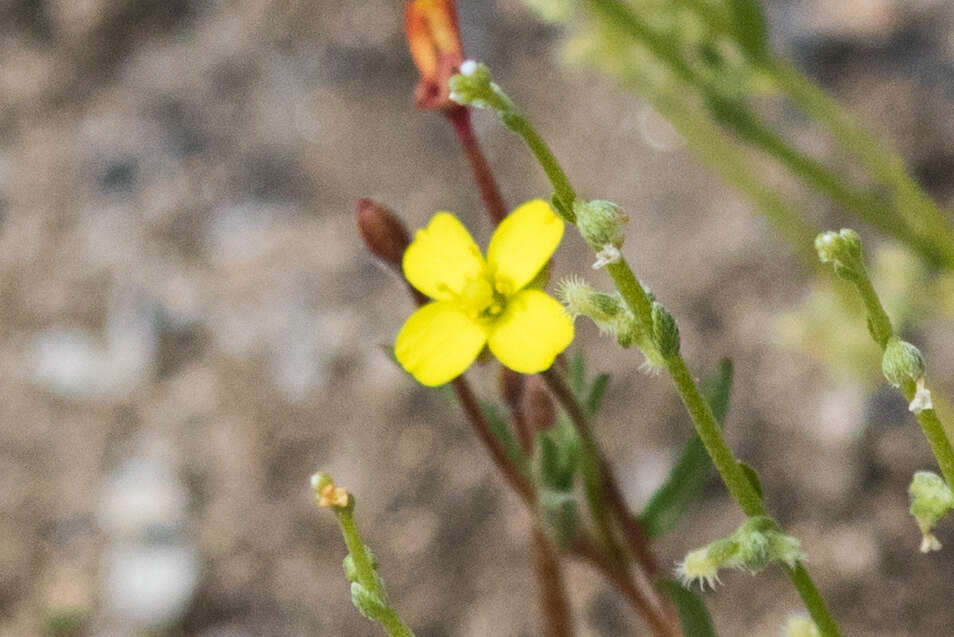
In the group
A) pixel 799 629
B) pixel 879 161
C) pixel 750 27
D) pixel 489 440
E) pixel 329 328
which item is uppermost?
pixel 329 328

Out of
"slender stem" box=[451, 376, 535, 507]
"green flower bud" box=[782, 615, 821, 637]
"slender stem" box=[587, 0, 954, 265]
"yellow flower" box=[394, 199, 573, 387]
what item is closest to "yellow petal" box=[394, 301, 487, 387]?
"yellow flower" box=[394, 199, 573, 387]

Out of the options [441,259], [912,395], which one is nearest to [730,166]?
[441,259]

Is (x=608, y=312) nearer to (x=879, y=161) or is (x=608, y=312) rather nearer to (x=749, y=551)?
(x=749, y=551)

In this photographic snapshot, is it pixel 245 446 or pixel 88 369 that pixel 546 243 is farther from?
pixel 88 369

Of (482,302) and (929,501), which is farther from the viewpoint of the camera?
(482,302)

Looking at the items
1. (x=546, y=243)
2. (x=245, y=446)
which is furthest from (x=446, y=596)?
(x=546, y=243)

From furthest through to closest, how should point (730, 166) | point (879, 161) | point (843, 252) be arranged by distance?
point (730, 166) → point (879, 161) → point (843, 252)

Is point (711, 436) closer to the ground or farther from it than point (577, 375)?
closer to the ground

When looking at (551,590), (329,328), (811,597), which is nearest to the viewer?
(811,597)
